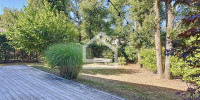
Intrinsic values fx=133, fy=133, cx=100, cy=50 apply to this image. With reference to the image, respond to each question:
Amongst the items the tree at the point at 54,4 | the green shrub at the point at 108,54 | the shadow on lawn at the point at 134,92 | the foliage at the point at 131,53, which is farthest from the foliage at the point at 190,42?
the tree at the point at 54,4

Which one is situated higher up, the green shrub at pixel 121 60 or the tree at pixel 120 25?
the tree at pixel 120 25

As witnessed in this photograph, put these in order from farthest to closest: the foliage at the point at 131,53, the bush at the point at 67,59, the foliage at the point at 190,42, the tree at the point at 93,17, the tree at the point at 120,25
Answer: the tree at the point at 120,25 → the foliage at the point at 131,53 → the tree at the point at 93,17 → the bush at the point at 67,59 → the foliage at the point at 190,42

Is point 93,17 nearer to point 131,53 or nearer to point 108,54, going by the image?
point 108,54

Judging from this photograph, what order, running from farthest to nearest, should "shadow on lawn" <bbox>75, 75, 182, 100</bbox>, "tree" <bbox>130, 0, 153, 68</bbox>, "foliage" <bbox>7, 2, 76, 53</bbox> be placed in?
1. "tree" <bbox>130, 0, 153, 68</bbox>
2. "foliage" <bbox>7, 2, 76, 53</bbox>
3. "shadow on lawn" <bbox>75, 75, 182, 100</bbox>

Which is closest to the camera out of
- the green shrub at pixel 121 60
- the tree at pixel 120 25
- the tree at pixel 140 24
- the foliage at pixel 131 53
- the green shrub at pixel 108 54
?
the tree at pixel 140 24

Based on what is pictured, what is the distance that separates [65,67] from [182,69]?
436cm

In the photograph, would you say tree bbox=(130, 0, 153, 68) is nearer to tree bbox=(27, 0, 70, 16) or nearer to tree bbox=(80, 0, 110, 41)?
tree bbox=(80, 0, 110, 41)

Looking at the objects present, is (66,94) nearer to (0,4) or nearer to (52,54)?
(52,54)

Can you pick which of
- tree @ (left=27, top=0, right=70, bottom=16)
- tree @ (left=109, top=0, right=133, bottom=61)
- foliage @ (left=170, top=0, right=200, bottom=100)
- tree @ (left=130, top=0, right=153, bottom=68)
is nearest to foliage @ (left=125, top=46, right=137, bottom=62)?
tree @ (left=109, top=0, right=133, bottom=61)

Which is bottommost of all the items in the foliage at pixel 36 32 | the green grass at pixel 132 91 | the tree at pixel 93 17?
the green grass at pixel 132 91

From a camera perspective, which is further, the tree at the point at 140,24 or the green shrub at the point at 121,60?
the green shrub at the point at 121,60

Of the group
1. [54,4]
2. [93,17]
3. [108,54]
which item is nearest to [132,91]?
[108,54]

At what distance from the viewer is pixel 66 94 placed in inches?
111

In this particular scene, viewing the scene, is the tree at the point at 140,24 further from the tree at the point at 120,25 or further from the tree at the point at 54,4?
the tree at the point at 54,4
